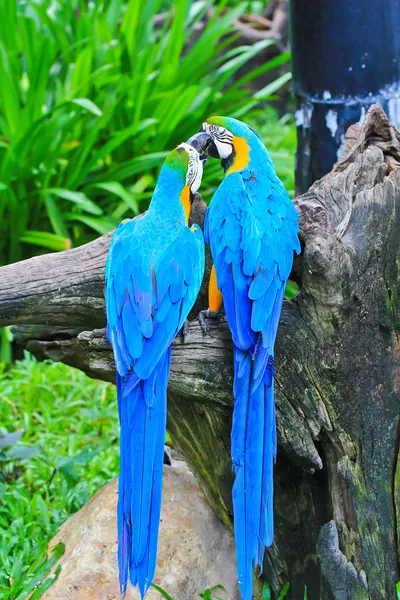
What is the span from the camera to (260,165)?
146 cm

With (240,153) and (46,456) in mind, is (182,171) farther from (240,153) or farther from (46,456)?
(46,456)

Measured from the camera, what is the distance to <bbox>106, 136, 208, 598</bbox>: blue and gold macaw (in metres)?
1.26

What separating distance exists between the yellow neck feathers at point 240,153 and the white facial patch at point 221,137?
10mm

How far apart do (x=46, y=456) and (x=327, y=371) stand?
4.12ft

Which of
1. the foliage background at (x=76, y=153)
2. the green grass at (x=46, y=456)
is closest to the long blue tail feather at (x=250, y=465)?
the green grass at (x=46, y=456)

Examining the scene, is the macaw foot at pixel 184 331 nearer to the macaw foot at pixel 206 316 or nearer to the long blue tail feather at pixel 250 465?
the macaw foot at pixel 206 316

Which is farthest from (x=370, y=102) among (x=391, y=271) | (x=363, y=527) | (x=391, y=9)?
(x=363, y=527)

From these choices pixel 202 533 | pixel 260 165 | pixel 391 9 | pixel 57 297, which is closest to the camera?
pixel 260 165

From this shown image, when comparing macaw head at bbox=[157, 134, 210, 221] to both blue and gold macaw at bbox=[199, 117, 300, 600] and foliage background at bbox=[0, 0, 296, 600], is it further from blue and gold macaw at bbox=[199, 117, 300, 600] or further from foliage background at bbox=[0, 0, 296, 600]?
foliage background at bbox=[0, 0, 296, 600]

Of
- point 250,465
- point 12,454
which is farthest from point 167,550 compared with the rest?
point 12,454

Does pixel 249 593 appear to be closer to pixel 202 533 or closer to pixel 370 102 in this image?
pixel 202 533

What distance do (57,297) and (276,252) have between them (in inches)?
20.4

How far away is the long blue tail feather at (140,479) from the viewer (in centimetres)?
125

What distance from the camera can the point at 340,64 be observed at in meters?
2.21
